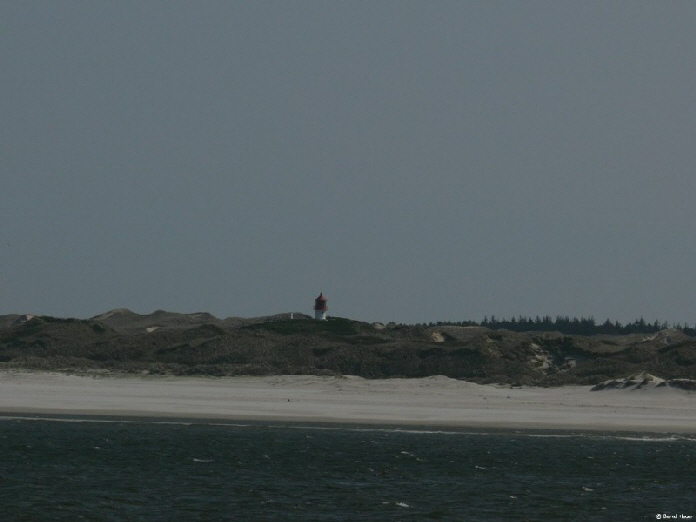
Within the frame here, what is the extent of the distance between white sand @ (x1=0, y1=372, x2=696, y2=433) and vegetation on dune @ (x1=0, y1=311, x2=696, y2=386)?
7.37 feet

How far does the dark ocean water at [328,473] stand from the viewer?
29688 mm

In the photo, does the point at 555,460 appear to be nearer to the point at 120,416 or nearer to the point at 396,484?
the point at 396,484

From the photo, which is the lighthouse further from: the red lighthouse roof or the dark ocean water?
the dark ocean water

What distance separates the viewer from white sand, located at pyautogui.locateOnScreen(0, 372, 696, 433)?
47.6 m

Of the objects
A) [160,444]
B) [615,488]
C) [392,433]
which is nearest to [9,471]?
[160,444]

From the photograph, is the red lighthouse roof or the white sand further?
the red lighthouse roof

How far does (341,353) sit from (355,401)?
1063 centimetres

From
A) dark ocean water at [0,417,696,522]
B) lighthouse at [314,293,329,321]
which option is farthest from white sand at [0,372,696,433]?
lighthouse at [314,293,329,321]

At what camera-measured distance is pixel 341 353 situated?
63875 millimetres

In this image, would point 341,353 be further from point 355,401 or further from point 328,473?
point 328,473

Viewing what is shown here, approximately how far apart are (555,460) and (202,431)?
13774mm

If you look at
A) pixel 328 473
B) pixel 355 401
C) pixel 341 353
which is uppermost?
pixel 341 353

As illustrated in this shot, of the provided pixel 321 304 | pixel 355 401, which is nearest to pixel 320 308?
pixel 321 304

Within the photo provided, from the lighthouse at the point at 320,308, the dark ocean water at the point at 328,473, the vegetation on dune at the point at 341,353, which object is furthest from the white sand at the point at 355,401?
the lighthouse at the point at 320,308
